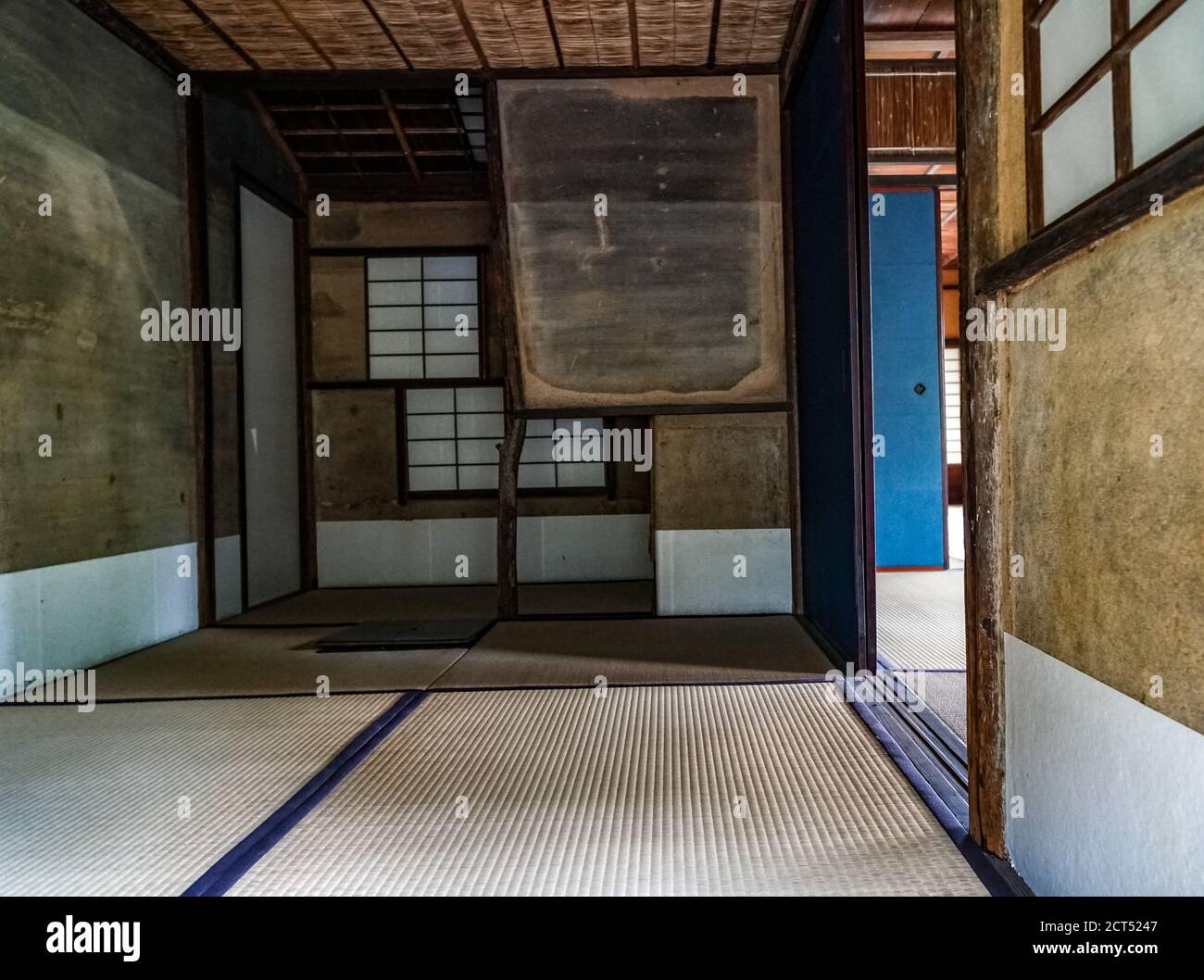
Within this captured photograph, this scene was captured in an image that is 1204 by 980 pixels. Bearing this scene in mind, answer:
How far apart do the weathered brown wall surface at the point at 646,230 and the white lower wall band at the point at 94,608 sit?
223 centimetres

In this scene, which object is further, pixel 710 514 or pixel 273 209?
pixel 273 209

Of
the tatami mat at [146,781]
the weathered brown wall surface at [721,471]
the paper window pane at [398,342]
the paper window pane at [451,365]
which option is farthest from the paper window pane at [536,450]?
the tatami mat at [146,781]

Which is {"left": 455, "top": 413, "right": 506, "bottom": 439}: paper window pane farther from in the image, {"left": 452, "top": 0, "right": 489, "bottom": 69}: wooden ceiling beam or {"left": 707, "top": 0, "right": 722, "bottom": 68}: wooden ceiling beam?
{"left": 707, "top": 0, "right": 722, "bottom": 68}: wooden ceiling beam

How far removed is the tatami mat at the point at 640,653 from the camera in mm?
3365

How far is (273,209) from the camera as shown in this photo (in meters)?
5.84

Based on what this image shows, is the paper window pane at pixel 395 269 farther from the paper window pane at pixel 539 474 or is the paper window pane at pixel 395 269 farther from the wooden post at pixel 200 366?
the wooden post at pixel 200 366

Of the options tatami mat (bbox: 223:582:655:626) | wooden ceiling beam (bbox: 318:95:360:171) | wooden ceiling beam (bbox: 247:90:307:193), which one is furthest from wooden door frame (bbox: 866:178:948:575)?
wooden ceiling beam (bbox: 247:90:307:193)

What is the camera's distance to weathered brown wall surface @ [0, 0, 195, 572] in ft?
10.8

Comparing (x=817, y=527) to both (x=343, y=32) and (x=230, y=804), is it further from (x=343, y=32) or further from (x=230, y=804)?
(x=343, y=32)

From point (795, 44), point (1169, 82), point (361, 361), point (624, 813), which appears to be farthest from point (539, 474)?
point (1169, 82)

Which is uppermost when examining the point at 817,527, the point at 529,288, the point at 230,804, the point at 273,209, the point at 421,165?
the point at 421,165

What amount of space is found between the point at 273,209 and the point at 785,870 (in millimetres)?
5614

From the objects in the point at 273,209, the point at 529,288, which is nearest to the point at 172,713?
the point at 529,288

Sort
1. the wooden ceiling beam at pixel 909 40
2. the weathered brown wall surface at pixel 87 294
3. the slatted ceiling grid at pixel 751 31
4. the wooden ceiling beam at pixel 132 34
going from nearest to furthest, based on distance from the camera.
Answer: the weathered brown wall surface at pixel 87 294 → the wooden ceiling beam at pixel 132 34 → the slatted ceiling grid at pixel 751 31 → the wooden ceiling beam at pixel 909 40
